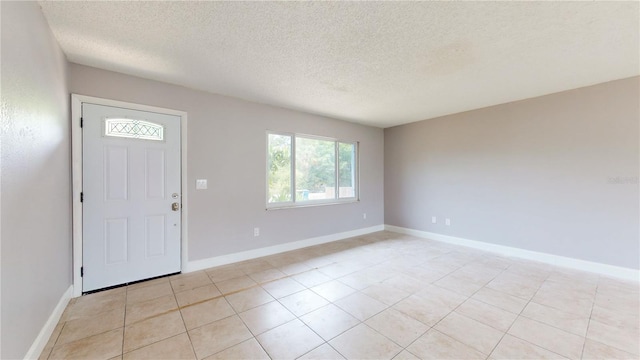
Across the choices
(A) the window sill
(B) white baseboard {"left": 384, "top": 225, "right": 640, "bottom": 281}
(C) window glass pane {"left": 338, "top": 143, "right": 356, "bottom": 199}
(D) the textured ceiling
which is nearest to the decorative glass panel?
(D) the textured ceiling

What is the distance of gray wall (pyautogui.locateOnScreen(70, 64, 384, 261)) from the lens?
293 cm

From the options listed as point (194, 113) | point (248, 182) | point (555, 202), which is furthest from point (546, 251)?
point (194, 113)

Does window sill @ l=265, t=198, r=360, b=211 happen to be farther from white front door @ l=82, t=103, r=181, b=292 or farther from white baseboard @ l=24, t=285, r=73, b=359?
white baseboard @ l=24, t=285, r=73, b=359

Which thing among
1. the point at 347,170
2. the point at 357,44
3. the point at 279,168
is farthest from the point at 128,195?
the point at 347,170

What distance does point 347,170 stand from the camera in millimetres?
5328

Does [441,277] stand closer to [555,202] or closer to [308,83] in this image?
[555,202]

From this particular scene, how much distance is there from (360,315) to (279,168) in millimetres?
→ 2638

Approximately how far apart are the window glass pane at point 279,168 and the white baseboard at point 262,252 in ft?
2.54

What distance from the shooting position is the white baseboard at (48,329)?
5.37ft

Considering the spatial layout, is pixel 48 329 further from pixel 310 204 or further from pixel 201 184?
pixel 310 204

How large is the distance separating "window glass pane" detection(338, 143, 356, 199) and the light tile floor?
6.68ft

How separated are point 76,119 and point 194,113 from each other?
116 cm

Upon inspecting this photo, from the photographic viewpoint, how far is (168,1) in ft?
5.65

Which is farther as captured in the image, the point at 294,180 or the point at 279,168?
the point at 294,180
